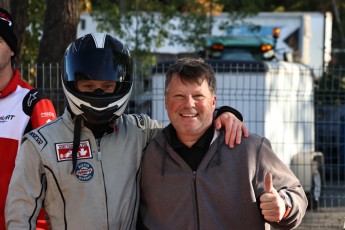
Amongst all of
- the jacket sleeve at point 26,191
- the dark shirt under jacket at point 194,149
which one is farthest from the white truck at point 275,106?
the jacket sleeve at point 26,191

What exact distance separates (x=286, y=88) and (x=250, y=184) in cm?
574

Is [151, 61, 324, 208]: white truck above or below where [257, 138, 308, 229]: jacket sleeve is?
above

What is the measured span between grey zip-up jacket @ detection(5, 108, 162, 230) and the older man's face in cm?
35

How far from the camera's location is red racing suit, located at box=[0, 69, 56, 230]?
4.00 m

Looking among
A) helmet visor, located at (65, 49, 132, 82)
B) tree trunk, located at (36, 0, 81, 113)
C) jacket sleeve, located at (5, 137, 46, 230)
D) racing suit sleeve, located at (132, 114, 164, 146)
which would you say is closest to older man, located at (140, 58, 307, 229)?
racing suit sleeve, located at (132, 114, 164, 146)

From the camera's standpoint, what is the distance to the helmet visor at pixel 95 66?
3.75m

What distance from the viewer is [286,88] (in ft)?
30.5

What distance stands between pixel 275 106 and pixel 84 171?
5.30m

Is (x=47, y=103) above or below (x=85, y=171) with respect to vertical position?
above

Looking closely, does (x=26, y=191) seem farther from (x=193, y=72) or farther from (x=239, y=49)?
(x=239, y=49)

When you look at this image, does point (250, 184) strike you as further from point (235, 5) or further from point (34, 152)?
point (235, 5)

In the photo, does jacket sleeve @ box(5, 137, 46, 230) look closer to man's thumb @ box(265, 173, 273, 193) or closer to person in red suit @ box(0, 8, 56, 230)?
person in red suit @ box(0, 8, 56, 230)

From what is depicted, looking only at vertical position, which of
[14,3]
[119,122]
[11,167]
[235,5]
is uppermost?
[235,5]

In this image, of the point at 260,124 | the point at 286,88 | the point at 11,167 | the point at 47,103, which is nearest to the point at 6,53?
the point at 47,103
